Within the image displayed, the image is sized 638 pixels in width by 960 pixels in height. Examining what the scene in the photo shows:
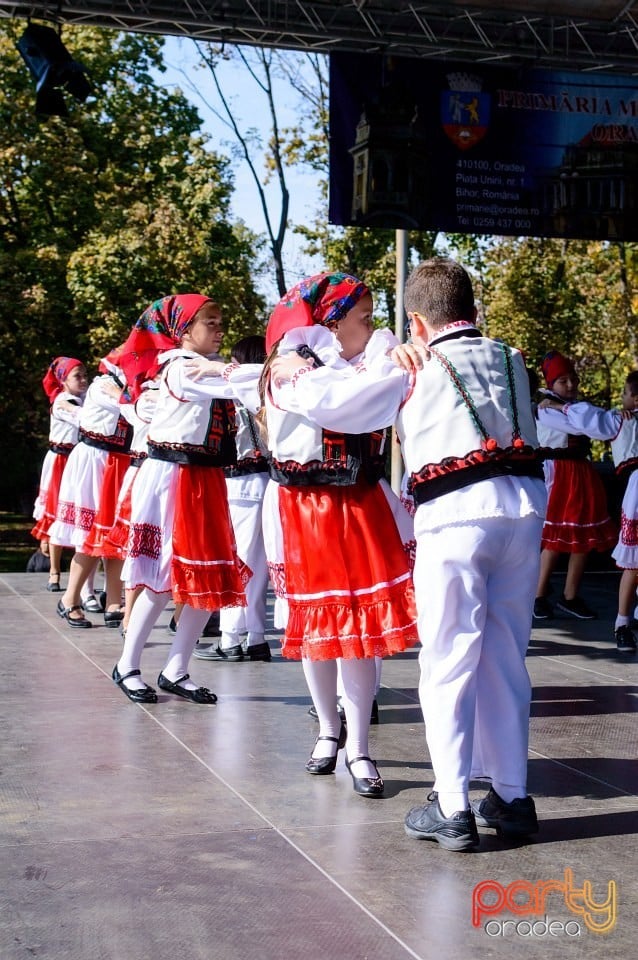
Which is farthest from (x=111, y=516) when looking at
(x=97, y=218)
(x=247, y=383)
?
(x=97, y=218)

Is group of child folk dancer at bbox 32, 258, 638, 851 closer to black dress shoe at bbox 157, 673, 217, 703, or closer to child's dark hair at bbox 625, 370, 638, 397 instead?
black dress shoe at bbox 157, 673, 217, 703

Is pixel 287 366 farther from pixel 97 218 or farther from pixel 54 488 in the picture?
pixel 97 218

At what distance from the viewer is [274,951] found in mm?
3031

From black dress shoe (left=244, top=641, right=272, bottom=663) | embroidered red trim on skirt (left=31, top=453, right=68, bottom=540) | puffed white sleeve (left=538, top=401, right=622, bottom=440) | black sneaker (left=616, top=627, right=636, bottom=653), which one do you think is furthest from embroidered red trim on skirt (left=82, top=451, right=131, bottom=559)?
black sneaker (left=616, top=627, right=636, bottom=653)

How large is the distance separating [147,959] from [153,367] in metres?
3.72

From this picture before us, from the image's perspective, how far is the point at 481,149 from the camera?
10844 mm

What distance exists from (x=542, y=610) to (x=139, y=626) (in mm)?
4303

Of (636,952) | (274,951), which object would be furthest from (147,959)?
(636,952)

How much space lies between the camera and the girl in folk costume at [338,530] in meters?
4.35

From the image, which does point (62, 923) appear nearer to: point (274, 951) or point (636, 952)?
point (274, 951)

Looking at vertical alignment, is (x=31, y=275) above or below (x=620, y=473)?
above

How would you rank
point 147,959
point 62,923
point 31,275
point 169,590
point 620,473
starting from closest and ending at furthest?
point 147,959 → point 62,923 → point 169,590 → point 620,473 → point 31,275

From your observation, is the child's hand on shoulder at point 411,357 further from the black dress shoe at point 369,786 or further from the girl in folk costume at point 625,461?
the girl in folk costume at point 625,461

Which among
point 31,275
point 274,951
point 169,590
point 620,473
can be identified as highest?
point 31,275
